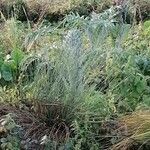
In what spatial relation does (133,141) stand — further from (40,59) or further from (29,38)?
(29,38)

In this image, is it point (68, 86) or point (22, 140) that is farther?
point (68, 86)

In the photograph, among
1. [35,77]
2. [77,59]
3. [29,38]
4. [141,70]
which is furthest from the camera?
[29,38]

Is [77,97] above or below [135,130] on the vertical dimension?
above

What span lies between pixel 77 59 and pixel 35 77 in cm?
42

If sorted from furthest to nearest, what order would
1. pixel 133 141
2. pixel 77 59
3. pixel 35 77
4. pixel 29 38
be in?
pixel 29 38 → pixel 35 77 → pixel 77 59 → pixel 133 141

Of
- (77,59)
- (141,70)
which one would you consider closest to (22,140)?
(77,59)

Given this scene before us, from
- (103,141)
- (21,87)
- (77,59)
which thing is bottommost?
(103,141)

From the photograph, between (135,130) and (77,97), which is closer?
(135,130)

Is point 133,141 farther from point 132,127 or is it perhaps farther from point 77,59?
point 77,59

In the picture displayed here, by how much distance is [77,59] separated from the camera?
3586mm

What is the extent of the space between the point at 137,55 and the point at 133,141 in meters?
1.27

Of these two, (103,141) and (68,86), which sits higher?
(68,86)

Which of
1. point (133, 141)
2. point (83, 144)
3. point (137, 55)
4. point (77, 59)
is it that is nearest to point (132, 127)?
point (133, 141)

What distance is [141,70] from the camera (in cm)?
419
